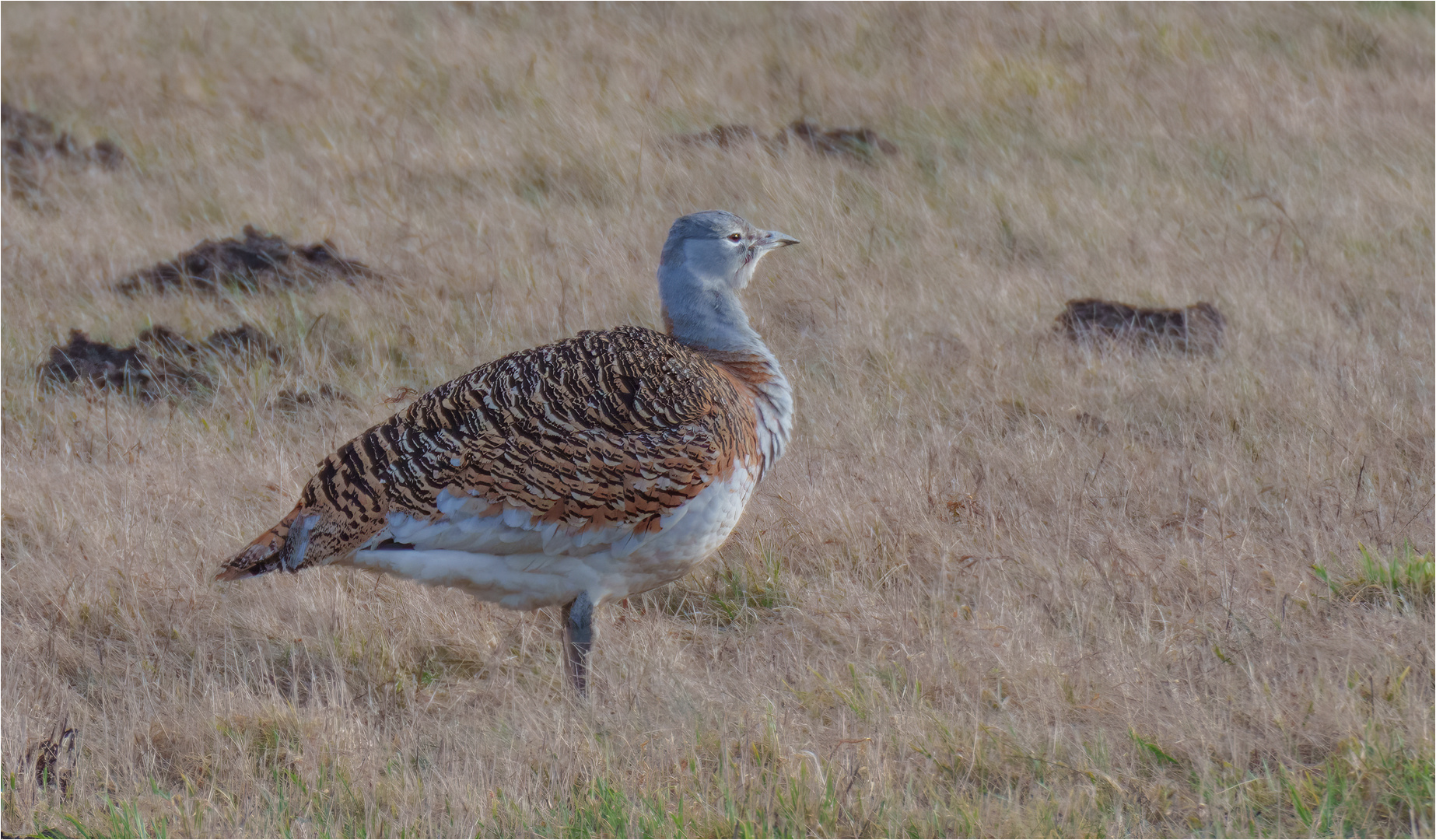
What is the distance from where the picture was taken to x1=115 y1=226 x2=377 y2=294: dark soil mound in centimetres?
664

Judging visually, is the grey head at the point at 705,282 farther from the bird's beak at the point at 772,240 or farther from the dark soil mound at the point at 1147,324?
the dark soil mound at the point at 1147,324

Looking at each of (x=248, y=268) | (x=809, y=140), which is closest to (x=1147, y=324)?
(x=809, y=140)

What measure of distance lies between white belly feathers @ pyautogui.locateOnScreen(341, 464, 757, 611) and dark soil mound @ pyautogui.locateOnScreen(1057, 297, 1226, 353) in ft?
9.29

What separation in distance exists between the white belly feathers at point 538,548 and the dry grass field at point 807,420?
31cm

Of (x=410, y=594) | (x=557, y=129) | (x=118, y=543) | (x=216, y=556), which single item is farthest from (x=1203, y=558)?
(x=557, y=129)

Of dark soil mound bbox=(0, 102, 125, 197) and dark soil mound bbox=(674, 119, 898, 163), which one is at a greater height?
dark soil mound bbox=(0, 102, 125, 197)

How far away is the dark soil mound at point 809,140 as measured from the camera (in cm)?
797

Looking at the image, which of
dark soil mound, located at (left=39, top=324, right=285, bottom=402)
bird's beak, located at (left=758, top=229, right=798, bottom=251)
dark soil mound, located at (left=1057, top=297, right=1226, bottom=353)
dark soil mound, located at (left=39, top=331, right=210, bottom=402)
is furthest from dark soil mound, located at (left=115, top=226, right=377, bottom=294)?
dark soil mound, located at (left=1057, top=297, right=1226, bottom=353)

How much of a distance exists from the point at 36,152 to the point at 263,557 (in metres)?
6.10

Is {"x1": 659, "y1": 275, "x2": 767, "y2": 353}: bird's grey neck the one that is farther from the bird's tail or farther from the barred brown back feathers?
the bird's tail

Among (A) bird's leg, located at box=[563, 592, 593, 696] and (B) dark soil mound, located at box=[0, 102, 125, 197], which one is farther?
(B) dark soil mound, located at box=[0, 102, 125, 197]

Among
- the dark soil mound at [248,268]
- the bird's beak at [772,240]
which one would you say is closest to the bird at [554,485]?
the bird's beak at [772,240]

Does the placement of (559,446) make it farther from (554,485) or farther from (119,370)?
(119,370)

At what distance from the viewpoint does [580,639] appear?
3.53m
